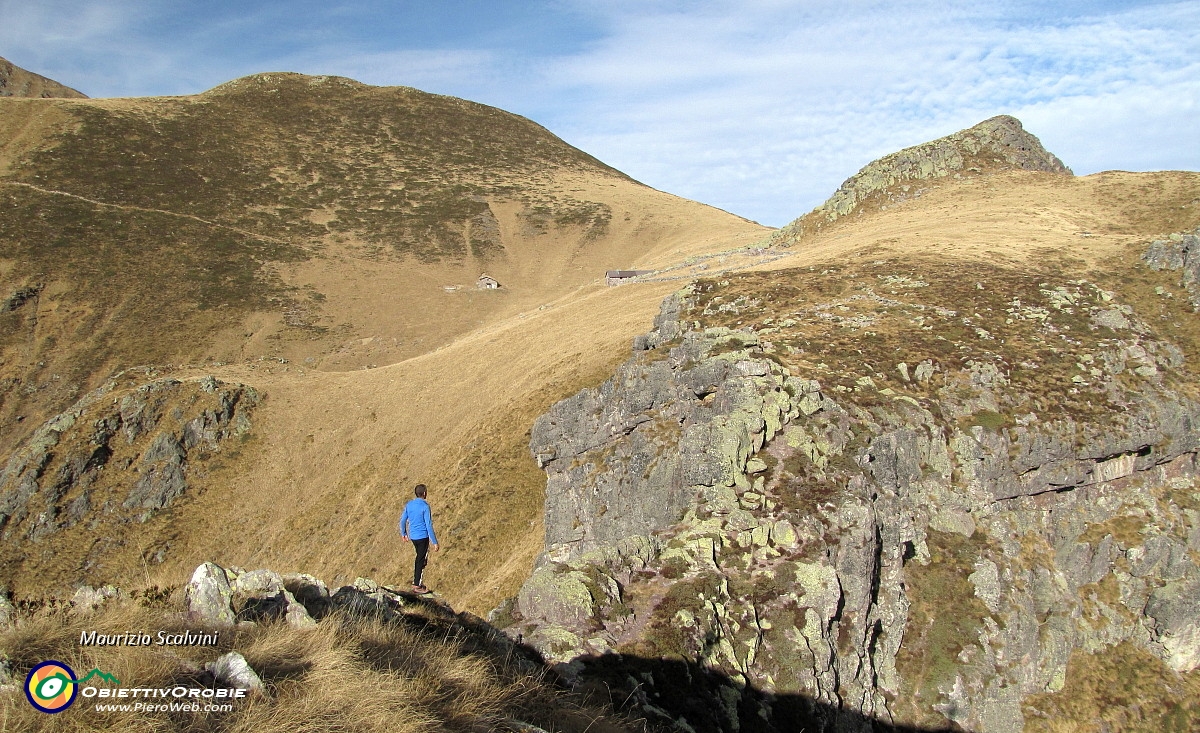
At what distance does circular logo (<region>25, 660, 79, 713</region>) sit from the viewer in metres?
5.21

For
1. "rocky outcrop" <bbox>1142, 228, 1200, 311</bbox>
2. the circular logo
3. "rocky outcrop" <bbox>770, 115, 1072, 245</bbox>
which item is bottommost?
the circular logo

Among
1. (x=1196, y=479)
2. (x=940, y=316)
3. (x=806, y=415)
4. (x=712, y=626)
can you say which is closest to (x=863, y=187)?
(x=940, y=316)

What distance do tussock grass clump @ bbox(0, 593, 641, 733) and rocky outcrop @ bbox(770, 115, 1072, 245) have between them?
58787 mm

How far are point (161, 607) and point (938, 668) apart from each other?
690 inches

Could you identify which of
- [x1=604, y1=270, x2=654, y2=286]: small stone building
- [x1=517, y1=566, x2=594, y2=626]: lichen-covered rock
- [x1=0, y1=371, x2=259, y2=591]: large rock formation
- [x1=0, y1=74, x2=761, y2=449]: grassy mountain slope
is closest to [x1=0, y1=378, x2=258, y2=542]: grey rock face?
[x1=0, y1=371, x2=259, y2=591]: large rock formation

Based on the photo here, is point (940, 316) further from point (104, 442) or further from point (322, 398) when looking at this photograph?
point (104, 442)

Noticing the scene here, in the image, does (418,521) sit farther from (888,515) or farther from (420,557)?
(888,515)

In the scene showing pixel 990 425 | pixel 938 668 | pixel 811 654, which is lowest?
pixel 938 668

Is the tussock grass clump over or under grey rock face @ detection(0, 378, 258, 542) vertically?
over

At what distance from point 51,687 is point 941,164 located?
6766cm

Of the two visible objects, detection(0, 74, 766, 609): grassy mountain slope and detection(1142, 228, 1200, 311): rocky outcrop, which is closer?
detection(1142, 228, 1200, 311): rocky outcrop

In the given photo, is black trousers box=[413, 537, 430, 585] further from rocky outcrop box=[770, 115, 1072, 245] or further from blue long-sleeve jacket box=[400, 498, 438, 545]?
rocky outcrop box=[770, 115, 1072, 245]

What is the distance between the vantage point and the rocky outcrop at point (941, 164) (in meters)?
56.9

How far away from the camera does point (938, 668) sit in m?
16.5
